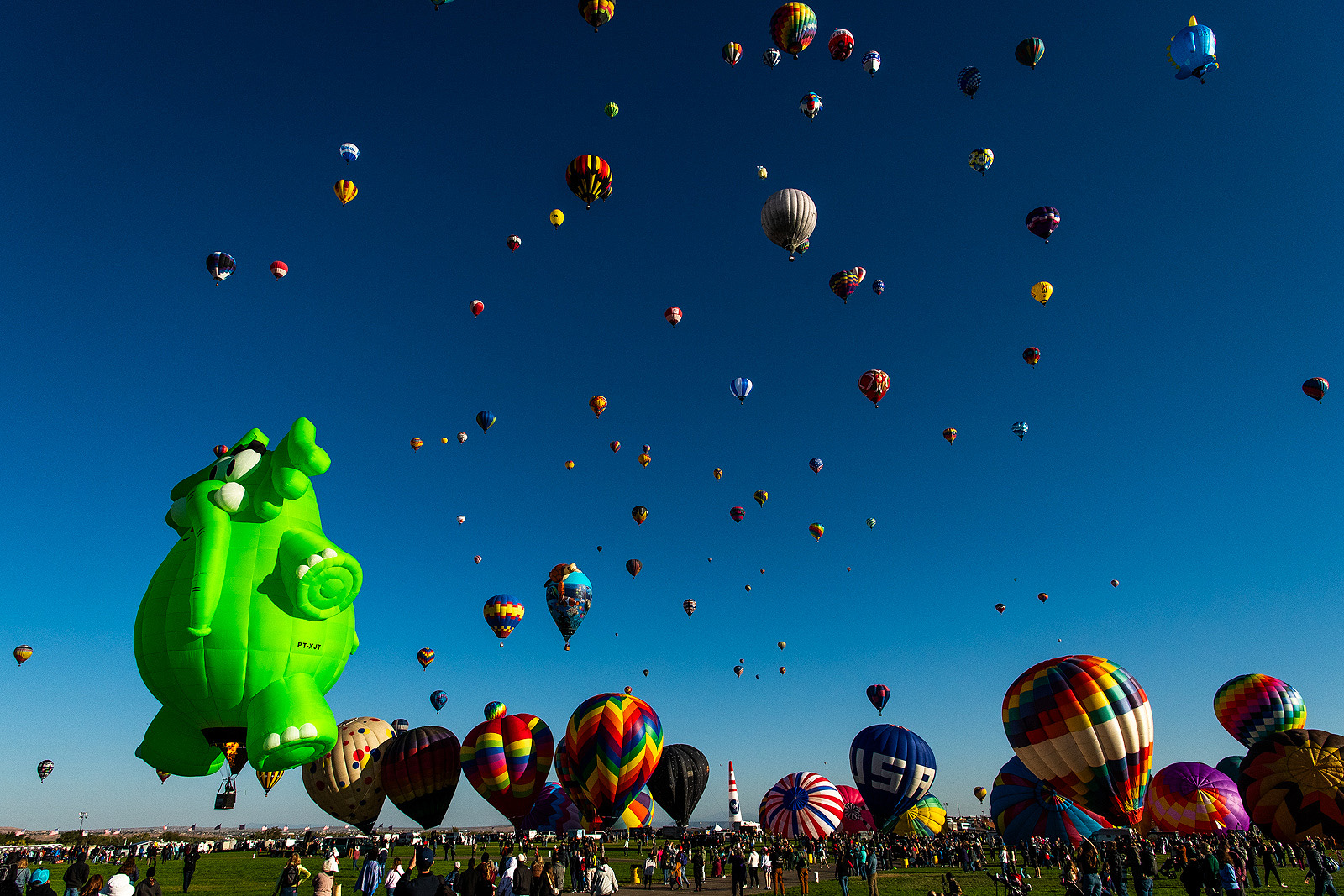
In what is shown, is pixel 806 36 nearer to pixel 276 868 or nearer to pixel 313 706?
pixel 313 706

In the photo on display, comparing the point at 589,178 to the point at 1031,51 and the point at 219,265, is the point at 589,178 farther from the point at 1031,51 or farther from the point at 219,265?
the point at 1031,51

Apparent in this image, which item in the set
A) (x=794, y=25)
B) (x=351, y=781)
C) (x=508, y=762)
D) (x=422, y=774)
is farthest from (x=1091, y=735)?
(x=351, y=781)

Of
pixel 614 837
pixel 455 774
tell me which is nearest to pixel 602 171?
pixel 455 774

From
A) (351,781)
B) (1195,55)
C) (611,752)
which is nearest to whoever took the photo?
(1195,55)

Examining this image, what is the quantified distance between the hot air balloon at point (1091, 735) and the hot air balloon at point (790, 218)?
14.4 metres

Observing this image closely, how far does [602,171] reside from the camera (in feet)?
74.1

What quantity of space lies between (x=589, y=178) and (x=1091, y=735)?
20538 mm

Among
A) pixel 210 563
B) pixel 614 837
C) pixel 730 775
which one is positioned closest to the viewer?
pixel 210 563

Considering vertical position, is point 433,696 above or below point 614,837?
above

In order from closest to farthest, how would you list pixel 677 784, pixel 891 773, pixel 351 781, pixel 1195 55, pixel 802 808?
1. pixel 1195 55
2. pixel 351 781
3. pixel 891 773
4. pixel 677 784
5. pixel 802 808

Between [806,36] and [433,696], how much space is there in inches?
1353

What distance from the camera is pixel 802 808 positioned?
110 ft

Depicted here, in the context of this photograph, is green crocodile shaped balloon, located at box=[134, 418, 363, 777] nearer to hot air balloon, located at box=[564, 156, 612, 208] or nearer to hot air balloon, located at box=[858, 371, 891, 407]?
hot air balloon, located at box=[564, 156, 612, 208]

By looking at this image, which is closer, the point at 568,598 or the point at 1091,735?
the point at 1091,735
